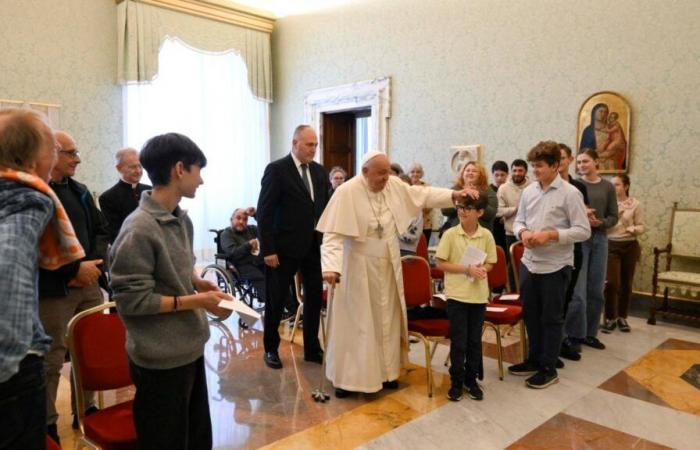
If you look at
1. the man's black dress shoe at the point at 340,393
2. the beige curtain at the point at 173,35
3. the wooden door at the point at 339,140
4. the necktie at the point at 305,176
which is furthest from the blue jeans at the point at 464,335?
the beige curtain at the point at 173,35

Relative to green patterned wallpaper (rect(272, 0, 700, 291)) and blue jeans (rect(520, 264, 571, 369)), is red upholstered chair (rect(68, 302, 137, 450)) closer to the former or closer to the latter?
blue jeans (rect(520, 264, 571, 369))

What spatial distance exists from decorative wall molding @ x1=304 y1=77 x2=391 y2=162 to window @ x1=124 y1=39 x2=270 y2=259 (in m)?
1.12

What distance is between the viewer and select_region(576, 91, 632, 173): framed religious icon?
5.40 metres

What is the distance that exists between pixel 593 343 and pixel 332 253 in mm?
2521

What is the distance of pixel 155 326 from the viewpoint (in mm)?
1679

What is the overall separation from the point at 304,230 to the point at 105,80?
536 cm

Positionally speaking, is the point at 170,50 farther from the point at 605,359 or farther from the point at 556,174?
the point at 605,359

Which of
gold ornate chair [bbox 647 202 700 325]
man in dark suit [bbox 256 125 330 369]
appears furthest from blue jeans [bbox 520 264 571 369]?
gold ornate chair [bbox 647 202 700 325]

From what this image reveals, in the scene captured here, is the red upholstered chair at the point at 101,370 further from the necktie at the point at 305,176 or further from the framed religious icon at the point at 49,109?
the framed religious icon at the point at 49,109

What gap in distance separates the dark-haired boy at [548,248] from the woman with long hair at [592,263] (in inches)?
28.8

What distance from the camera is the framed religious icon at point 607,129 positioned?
5.40 meters

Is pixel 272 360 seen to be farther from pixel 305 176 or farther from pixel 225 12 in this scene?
pixel 225 12

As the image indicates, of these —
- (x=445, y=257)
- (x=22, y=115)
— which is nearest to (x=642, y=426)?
(x=445, y=257)

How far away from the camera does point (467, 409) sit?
3.09 meters
